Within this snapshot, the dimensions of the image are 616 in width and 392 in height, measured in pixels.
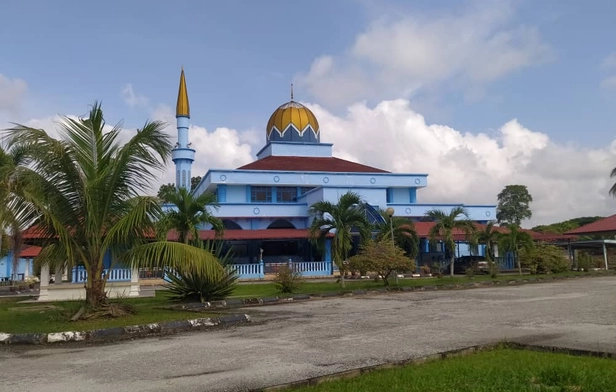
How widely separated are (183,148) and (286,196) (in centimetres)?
932

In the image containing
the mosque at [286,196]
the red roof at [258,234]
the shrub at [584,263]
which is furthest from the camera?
the mosque at [286,196]

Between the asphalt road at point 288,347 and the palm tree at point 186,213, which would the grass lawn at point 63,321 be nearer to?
the asphalt road at point 288,347

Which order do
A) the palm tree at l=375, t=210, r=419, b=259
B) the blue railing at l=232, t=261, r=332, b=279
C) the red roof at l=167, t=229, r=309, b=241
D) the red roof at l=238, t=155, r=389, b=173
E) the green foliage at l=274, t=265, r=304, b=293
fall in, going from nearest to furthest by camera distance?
the green foliage at l=274, t=265, r=304, b=293
the palm tree at l=375, t=210, r=419, b=259
the blue railing at l=232, t=261, r=332, b=279
the red roof at l=167, t=229, r=309, b=241
the red roof at l=238, t=155, r=389, b=173

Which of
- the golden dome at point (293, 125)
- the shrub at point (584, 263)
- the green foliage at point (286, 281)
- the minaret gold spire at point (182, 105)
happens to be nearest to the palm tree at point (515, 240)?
the shrub at point (584, 263)

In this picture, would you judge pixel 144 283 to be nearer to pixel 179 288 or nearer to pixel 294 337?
pixel 179 288

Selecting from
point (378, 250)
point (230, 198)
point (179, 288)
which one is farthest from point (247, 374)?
point (230, 198)

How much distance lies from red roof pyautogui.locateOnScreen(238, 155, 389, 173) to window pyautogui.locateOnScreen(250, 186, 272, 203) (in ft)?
5.25

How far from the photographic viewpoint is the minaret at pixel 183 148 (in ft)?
137

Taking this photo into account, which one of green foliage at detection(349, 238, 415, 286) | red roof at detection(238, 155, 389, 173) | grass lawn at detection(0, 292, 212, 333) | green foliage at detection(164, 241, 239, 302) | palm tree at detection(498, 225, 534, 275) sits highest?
red roof at detection(238, 155, 389, 173)

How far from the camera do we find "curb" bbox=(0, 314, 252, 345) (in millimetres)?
9242

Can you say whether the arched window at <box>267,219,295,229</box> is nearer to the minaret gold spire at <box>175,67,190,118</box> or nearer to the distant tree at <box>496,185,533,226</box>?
the minaret gold spire at <box>175,67,190,118</box>

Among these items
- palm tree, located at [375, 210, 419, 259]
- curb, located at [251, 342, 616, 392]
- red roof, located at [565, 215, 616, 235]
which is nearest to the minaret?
palm tree, located at [375, 210, 419, 259]

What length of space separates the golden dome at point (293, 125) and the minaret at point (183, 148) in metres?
7.49

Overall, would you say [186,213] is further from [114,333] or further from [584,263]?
[584,263]
